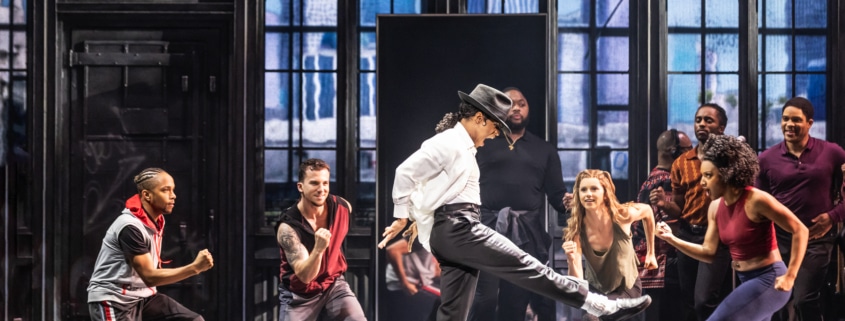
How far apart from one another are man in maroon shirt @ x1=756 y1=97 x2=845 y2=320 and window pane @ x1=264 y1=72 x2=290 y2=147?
10.7 ft

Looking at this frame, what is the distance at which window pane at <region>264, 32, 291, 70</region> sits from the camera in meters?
6.86

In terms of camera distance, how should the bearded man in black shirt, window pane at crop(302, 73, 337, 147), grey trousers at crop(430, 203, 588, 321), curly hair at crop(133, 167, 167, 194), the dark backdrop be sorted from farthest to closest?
window pane at crop(302, 73, 337, 147) < the dark backdrop < the bearded man in black shirt < curly hair at crop(133, 167, 167, 194) < grey trousers at crop(430, 203, 588, 321)

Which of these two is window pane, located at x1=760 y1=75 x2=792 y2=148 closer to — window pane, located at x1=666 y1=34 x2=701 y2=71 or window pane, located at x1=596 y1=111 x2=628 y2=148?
window pane, located at x1=666 y1=34 x2=701 y2=71

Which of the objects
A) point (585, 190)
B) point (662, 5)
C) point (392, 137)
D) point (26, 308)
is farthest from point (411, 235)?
point (26, 308)

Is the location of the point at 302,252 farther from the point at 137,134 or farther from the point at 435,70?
the point at 137,134

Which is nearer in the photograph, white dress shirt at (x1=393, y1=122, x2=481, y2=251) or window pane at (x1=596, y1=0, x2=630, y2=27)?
white dress shirt at (x1=393, y1=122, x2=481, y2=251)

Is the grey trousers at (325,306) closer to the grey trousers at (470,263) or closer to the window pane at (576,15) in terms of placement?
the grey trousers at (470,263)

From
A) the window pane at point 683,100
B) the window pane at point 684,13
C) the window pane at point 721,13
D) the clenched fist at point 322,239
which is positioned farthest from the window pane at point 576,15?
the clenched fist at point 322,239

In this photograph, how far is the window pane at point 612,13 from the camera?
684 cm

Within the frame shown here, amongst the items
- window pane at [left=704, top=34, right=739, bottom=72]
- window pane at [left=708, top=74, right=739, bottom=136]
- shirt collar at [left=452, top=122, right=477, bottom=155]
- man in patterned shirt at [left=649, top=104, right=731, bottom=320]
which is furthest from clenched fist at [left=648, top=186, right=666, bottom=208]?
shirt collar at [left=452, top=122, right=477, bottom=155]

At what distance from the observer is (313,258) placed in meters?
5.46

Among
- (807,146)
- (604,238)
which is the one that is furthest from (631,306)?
(807,146)

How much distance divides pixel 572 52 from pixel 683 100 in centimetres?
85

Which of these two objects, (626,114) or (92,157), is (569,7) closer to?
(626,114)
